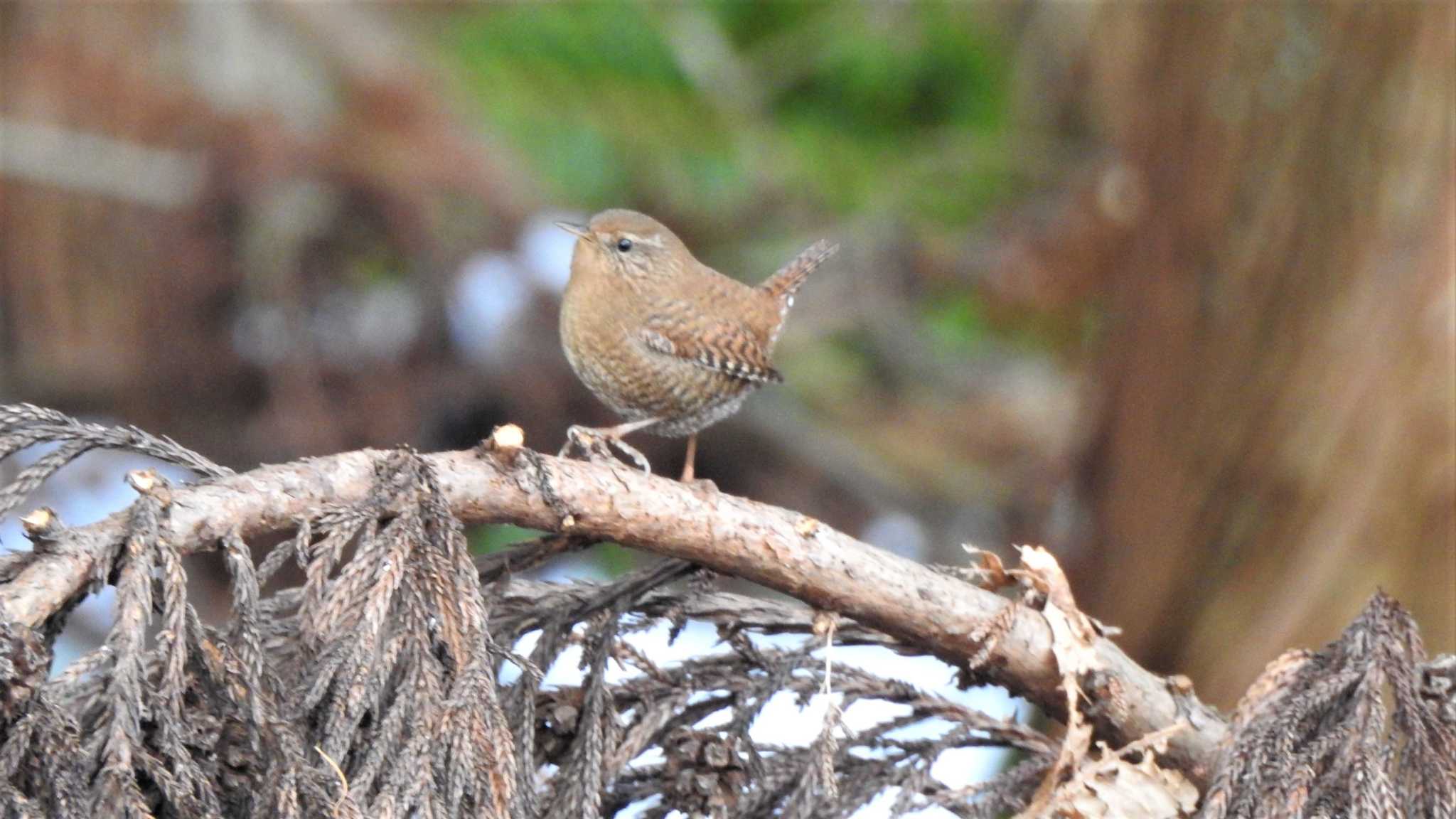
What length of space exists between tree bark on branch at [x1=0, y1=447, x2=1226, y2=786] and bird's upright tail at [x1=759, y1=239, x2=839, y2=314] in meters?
1.99

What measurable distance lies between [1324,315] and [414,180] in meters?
3.80

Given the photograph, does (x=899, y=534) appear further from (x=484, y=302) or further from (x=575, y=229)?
(x=575, y=229)

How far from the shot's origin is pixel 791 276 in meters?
4.14

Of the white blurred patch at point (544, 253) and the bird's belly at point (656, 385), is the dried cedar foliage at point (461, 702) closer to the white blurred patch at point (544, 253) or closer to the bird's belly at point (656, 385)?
the bird's belly at point (656, 385)

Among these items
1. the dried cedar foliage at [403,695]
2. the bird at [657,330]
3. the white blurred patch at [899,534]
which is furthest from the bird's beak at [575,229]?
the white blurred patch at [899,534]

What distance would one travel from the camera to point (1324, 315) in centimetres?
460

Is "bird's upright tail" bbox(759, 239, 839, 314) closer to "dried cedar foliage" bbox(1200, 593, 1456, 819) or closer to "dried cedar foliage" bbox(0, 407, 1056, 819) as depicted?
"dried cedar foliage" bbox(0, 407, 1056, 819)

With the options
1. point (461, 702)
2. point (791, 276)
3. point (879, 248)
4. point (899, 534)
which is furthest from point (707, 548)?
point (879, 248)

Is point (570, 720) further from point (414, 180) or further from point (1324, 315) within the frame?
point (414, 180)

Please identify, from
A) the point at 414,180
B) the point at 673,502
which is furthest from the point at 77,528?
the point at 414,180

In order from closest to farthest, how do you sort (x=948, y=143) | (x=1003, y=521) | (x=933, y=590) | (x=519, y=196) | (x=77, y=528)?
(x=77, y=528), (x=933, y=590), (x=519, y=196), (x=1003, y=521), (x=948, y=143)

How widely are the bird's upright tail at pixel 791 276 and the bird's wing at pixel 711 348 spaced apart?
1.54 feet

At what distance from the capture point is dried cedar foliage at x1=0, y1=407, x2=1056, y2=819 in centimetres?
147

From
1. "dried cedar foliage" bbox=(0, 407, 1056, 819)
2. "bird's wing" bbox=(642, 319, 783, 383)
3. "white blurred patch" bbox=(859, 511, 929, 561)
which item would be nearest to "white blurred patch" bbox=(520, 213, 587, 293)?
"white blurred patch" bbox=(859, 511, 929, 561)
